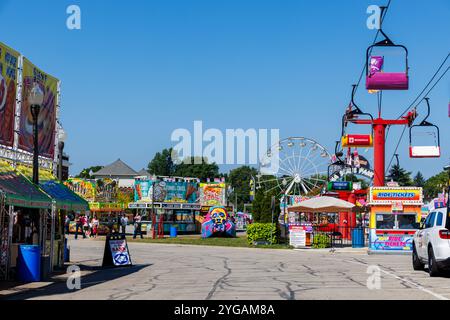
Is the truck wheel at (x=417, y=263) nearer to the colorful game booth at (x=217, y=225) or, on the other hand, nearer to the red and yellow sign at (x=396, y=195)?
the red and yellow sign at (x=396, y=195)

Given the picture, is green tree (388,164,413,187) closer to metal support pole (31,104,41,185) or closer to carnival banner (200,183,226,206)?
carnival banner (200,183,226,206)

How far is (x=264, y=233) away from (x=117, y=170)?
347 feet

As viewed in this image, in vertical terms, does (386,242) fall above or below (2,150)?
below

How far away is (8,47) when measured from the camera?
17.4 metres

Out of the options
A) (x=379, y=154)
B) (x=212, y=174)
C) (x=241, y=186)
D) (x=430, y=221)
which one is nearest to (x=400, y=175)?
(x=212, y=174)

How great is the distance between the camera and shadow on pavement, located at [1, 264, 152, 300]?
14072 millimetres

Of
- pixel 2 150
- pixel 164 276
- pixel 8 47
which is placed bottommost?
pixel 164 276

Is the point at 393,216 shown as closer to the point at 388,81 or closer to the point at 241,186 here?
the point at 388,81

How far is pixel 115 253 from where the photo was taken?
72.8 ft

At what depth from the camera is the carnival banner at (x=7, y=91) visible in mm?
17203
